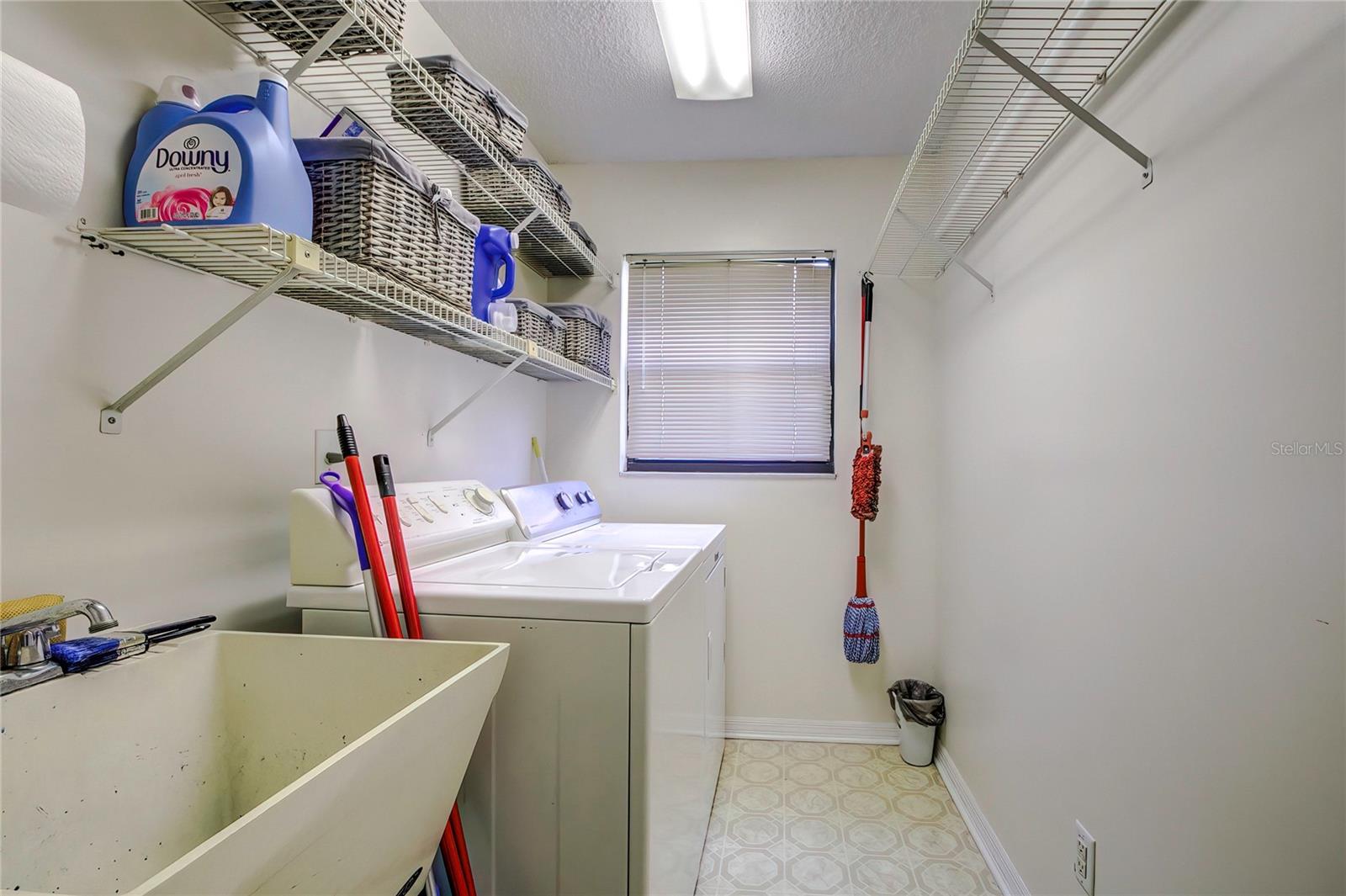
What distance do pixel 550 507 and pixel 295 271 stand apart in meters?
1.27

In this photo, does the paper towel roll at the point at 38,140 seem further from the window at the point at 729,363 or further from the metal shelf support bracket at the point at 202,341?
the window at the point at 729,363

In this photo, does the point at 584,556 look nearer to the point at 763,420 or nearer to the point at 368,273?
the point at 368,273

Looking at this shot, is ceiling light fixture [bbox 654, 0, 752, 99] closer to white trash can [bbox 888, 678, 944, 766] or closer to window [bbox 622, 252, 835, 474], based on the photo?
window [bbox 622, 252, 835, 474]

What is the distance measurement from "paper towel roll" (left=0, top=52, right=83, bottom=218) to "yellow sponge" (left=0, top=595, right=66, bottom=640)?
491mm

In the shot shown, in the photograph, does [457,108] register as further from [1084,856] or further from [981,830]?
[981,830]

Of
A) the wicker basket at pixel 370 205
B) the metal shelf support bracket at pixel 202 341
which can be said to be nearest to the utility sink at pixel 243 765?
the metal shelf support bracket at pixel 202 341

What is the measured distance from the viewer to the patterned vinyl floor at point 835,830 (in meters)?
1.75

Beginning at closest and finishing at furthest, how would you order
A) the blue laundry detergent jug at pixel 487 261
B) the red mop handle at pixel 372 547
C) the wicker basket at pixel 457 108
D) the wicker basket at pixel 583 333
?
the red mop handle at pixel 372 547, the wicker basket at pixel 457 108, the blue laundry detergent jug at pixel 487 261, the wicker basket at pixel 583 333

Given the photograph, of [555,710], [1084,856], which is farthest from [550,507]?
[1084,856]

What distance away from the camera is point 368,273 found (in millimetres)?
1045

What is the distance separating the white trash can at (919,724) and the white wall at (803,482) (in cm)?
17

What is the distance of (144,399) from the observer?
0.98 m

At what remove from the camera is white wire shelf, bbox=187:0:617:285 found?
39.6 inches

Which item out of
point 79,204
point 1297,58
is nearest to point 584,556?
point 79,204
